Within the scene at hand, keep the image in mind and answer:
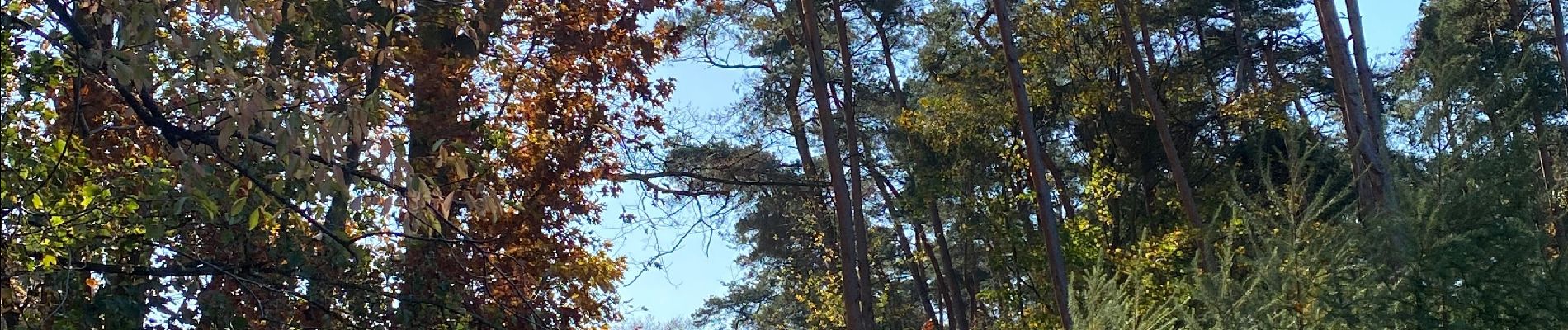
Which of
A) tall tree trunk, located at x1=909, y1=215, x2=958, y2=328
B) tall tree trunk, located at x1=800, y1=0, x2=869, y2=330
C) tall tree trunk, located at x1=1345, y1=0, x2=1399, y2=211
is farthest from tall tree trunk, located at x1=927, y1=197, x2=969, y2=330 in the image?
tall tree trunk, located at x1=1345, y1=0, x2=1399, y2=211

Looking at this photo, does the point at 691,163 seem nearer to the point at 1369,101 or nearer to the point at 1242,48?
the point at 1369,101

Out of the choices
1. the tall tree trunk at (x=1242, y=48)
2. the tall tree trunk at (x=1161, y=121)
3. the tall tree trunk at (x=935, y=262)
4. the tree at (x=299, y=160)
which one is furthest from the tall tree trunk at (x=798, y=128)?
the tree at (x=299, y=160)

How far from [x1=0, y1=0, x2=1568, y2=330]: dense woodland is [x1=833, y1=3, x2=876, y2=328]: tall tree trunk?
0.31 ft

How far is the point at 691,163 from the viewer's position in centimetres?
1795

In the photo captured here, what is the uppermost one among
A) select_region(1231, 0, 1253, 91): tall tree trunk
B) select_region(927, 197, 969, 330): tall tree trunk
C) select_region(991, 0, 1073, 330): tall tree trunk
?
select_region(1231, 0, 1253, 91): tall tree trunk

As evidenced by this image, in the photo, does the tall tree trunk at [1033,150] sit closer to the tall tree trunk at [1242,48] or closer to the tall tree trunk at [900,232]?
the tall tree trunk at [900,232]

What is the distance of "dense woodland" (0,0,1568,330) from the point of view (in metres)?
5.17

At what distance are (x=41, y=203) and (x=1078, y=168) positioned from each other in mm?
21029

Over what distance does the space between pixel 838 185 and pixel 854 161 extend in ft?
9.52

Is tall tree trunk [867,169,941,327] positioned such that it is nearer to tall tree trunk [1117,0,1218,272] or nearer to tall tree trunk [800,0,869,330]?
tall tree trunk [800,0,869,330]

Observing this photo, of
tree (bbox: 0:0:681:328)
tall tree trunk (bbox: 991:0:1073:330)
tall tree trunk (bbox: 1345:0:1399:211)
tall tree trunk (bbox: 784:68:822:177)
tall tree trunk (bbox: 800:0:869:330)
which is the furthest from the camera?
tall tree trunk (bbox: 784:68:822:177)

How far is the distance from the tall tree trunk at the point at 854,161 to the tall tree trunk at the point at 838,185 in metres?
0.47

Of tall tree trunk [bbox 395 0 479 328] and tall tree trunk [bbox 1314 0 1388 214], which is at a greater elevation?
tall tree trunk [bbox 1314 0 1388 214]

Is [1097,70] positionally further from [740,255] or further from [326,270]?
[326,270]
